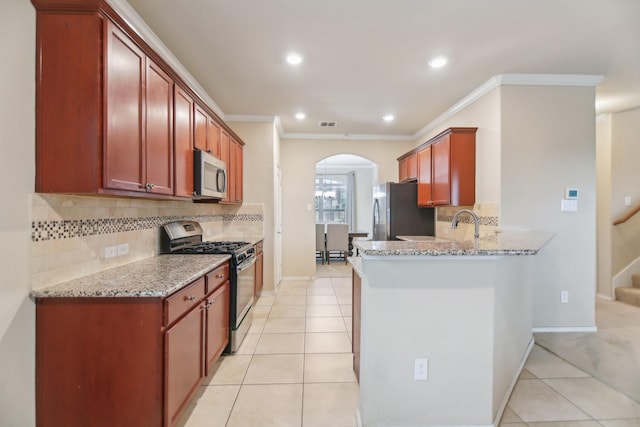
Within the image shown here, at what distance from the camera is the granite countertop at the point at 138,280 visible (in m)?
1.39

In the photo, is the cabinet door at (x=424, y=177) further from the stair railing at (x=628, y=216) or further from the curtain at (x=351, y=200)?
the curtain at (x=351, y=200)

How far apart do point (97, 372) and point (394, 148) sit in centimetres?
504

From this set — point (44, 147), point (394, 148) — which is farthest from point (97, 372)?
point (394, 148)

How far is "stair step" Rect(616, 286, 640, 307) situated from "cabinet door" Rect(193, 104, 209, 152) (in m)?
5.45

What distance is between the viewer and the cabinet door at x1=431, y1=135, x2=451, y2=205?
341 centimetres

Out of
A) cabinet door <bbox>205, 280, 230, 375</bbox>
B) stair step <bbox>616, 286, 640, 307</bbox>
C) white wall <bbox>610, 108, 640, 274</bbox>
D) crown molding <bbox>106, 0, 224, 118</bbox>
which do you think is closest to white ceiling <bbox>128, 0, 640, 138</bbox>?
crown molding <bbox>106, 0, 224, 118</bbox>

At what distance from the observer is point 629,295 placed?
3771mm

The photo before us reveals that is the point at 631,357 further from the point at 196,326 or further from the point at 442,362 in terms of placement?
the point at 196,326

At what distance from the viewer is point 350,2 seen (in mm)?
1901

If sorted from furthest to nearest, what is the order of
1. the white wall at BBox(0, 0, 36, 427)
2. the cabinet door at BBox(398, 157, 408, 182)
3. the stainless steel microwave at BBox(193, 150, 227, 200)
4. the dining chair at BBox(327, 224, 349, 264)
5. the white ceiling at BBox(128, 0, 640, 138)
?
the dining chair at BBox(327, 224, 349, 264), the cabinet door at BBox(398, 157, 408, 182), the stainless steel microwave at BBox(193, 150, 227, 200), the white ceiling at BBox(128, 0, 640, 138), the white wall at BBox(0, 0, 36, 427)

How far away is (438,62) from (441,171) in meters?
1.31

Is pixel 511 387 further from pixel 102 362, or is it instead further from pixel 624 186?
pixel 624 186

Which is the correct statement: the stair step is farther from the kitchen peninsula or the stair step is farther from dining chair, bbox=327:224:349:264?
dining chair, bbox=327:224:349:264

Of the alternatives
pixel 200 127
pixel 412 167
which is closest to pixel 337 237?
pixel 412 167
